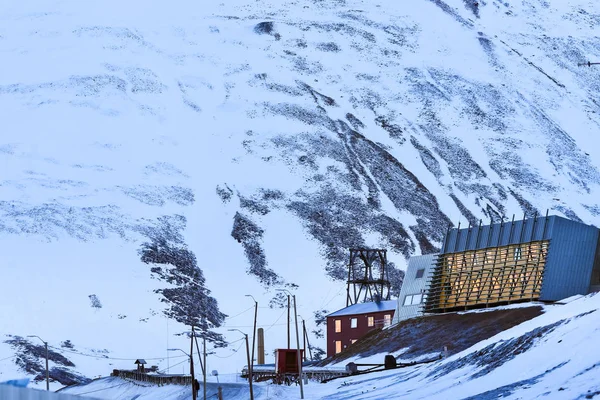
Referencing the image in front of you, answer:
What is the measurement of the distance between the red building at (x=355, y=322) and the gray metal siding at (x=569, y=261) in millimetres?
26115

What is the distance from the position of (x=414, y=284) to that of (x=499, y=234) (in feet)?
36.9

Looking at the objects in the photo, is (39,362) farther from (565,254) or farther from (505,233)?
(565,254)

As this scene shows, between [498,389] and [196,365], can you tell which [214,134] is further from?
[498,389]

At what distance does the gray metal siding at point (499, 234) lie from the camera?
3167 inches

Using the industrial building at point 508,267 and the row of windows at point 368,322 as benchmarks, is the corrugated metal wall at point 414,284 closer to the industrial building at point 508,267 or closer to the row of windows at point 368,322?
the industrial building at point 508,267

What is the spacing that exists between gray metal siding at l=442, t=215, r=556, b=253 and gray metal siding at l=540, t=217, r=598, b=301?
975 mm

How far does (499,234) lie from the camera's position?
84.3m

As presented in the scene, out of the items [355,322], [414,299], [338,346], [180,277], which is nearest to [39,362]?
[338,346]

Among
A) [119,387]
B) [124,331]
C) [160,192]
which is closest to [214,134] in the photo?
[160,192]

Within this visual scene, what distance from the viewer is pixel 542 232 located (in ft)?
263

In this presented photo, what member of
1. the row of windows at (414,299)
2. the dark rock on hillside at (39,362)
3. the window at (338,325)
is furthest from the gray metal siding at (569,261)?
the dark rock on hillside at (39,362)

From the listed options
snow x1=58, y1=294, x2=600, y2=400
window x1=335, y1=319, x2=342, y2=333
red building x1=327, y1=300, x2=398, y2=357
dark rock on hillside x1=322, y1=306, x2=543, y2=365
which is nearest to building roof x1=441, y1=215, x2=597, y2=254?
dark rock on hillside x1=322, y1=306, x2=543, y2=365

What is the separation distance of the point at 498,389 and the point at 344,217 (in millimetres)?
131722

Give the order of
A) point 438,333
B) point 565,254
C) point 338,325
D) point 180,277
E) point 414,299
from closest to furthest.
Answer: point 438,333 → point 565,254 → point 414,299 → point 338,325 → point 180,277
